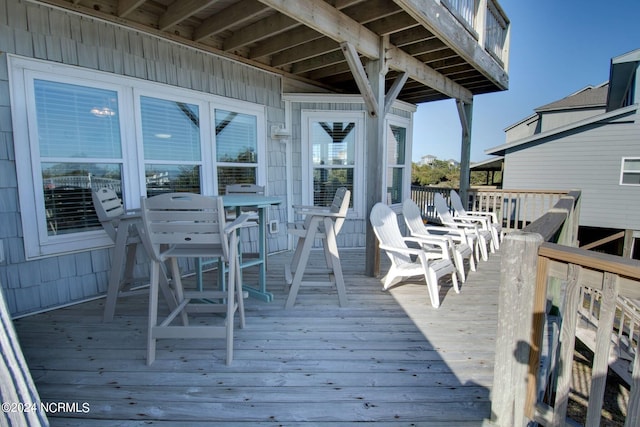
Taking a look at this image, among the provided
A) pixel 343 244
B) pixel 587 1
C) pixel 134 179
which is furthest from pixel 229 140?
pixel 587 1

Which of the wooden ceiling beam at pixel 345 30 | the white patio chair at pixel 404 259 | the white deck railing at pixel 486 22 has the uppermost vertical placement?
the white deck railing at pixel 486 22

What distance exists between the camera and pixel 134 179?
3.38m

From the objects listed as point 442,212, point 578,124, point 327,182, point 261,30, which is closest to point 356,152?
point 327,182

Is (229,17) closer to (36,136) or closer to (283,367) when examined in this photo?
(36,136)

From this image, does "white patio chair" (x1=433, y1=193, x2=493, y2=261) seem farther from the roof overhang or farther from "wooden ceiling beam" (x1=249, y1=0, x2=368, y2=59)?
the roof overhang

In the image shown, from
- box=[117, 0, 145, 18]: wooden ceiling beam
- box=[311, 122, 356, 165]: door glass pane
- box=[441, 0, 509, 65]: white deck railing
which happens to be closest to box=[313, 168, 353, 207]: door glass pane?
box=[311, 122, 356, 165]: door glass pane

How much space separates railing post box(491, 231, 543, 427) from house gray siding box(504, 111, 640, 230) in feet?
33.7

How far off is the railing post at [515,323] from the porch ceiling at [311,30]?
96.9 inches

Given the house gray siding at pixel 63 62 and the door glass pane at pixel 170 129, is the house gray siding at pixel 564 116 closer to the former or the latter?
the house gray siding at pixel 63 62

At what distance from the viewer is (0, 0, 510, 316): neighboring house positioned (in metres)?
2.71

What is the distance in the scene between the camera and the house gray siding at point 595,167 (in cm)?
855

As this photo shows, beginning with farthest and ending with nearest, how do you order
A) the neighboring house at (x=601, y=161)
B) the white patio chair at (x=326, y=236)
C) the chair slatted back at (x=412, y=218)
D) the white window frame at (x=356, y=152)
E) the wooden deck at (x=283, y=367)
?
the neighboring house at (x=601, y=161)
the white window frame at (x=356, y=152)
the chair slatted back at (x=412, y=218)
the white patio chair at (x=326, y=236)
the wooden deck at (x=283, y=367)

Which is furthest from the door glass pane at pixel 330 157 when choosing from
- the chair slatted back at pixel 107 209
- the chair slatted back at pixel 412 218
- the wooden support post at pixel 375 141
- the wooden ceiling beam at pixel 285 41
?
the chair slatted back at pixel 107 209

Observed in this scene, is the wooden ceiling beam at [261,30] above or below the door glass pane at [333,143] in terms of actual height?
above
